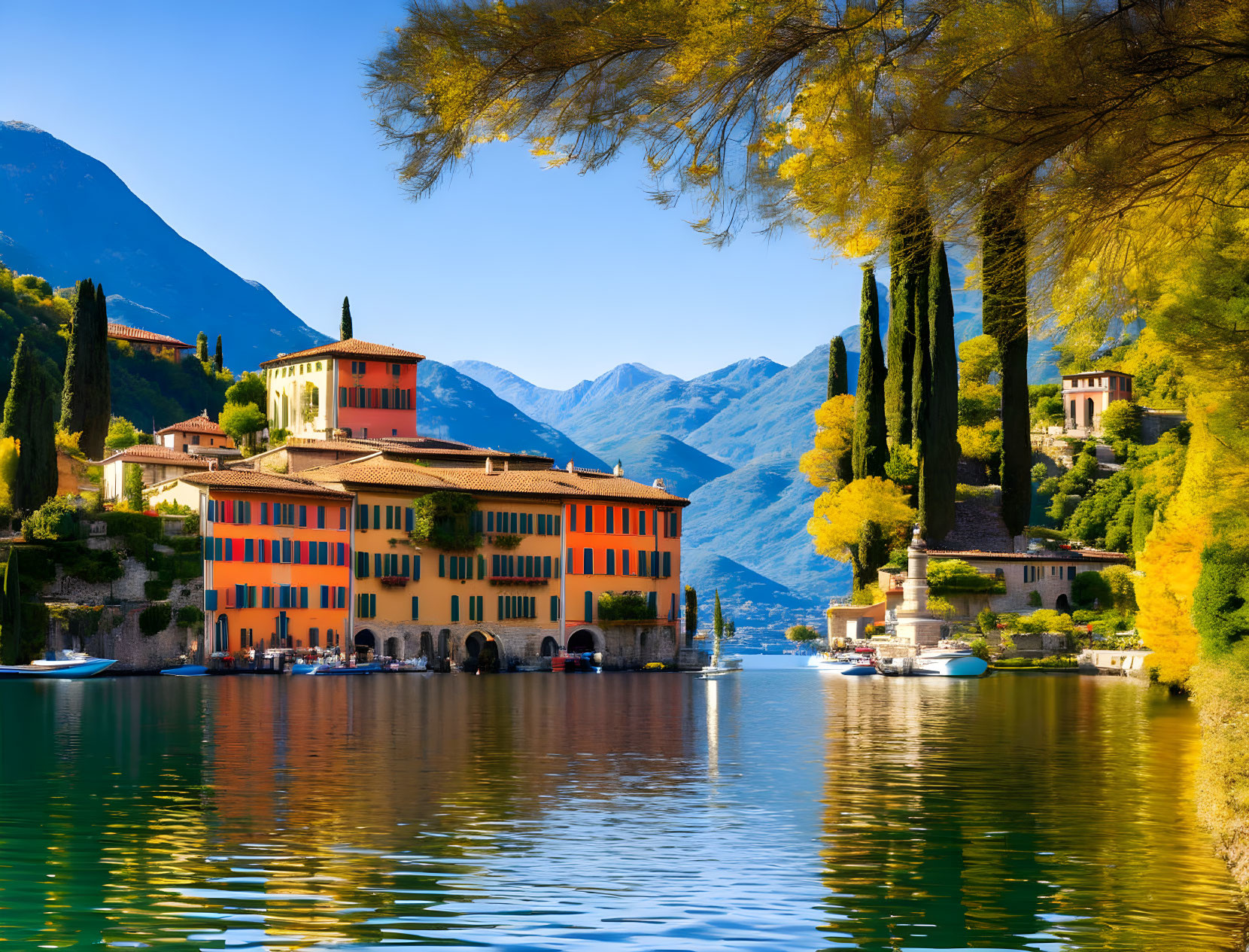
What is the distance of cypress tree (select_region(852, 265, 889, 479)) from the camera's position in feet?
250

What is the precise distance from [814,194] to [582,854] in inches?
292

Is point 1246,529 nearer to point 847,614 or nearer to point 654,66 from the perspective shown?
point 654,66

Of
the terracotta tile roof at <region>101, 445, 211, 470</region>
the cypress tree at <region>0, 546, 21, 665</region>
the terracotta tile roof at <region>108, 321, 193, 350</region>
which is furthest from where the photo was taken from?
the terracotta tile roof at <region>108, 321, 193, 350</region>

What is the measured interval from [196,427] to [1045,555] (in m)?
47.4

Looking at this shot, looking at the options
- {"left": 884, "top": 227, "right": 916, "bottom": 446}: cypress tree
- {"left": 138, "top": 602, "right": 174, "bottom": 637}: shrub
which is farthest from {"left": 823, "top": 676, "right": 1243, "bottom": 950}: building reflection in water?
{"left": 884, "top": 227, "right": 916, "bottom": 446}: cypress tree

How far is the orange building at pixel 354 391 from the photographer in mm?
86938

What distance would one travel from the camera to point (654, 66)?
34.0 feet

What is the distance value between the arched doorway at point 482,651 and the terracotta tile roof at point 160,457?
15.3 meters

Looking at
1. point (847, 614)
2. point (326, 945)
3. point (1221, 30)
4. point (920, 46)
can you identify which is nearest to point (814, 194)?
point (920, 46)

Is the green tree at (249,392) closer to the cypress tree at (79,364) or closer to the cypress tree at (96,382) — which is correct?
the cypress tree at (96,382)

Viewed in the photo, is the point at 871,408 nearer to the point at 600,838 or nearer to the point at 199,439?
the point at 199,439

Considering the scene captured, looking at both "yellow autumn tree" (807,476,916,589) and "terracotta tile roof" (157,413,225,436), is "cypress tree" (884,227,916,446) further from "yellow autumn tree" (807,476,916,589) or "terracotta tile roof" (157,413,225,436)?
"terracotta tile roof" (157,413,225,436)

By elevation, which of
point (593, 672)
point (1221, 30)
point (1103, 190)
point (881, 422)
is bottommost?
point (593, 672)

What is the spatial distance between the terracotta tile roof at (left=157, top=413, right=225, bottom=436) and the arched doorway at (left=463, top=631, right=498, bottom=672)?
24075 mm
